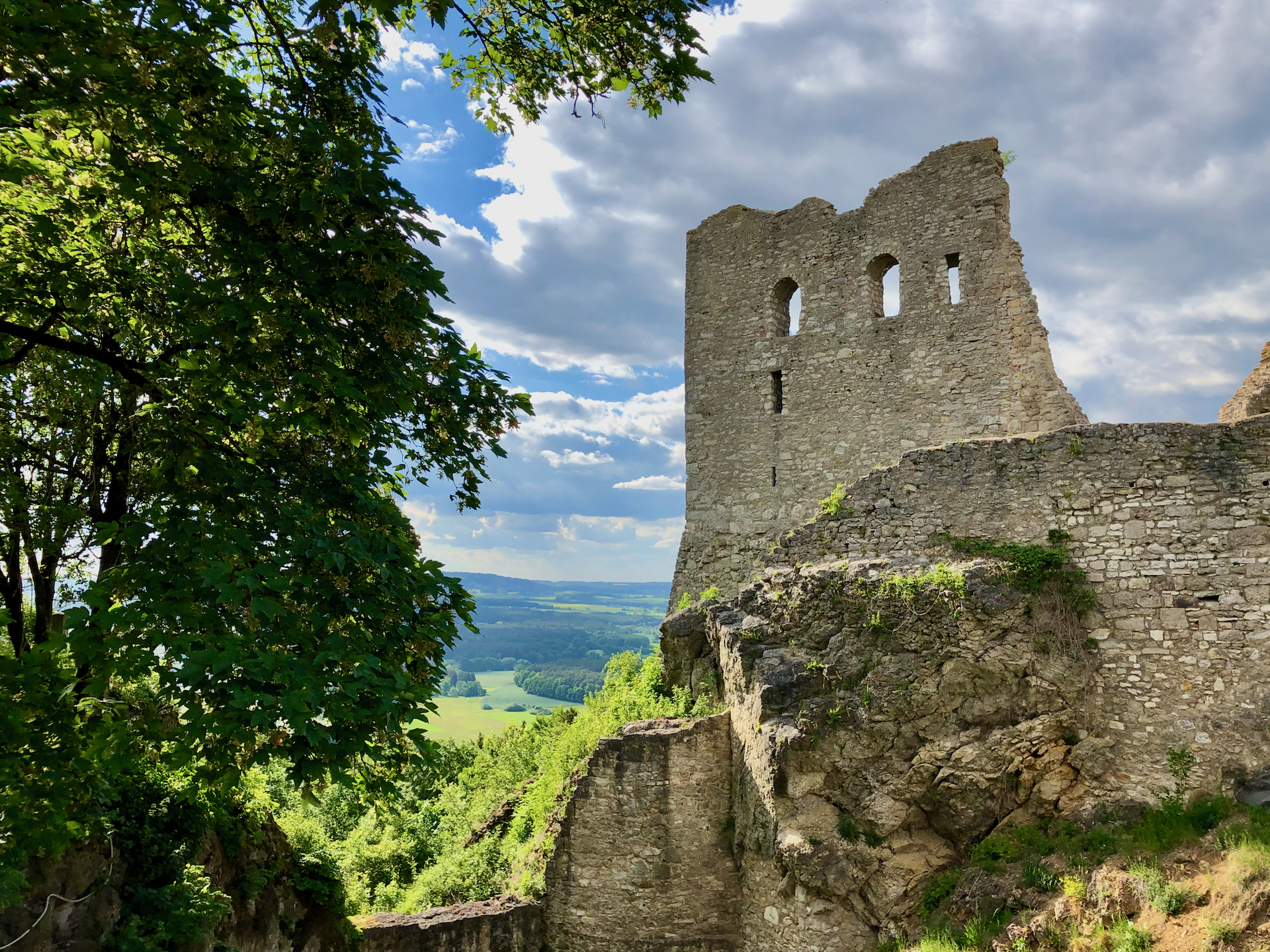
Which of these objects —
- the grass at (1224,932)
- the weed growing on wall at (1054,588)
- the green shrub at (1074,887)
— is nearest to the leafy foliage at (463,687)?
the weed growing on wall at (1054,588)

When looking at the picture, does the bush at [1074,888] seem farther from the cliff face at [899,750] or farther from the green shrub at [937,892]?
the green shrub at [937,892]

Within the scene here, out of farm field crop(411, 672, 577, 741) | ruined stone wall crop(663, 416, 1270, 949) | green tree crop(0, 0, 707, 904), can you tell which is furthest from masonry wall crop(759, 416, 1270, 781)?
farm field crop(411, 672, 577, 741)

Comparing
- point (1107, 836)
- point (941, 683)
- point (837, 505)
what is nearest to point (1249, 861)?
point (1107, 836)

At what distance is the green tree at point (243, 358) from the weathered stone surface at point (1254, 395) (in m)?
11.3

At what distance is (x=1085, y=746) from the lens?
9.87 metres

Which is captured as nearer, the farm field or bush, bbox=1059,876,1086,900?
bush, bbox=1059,876,1086,900

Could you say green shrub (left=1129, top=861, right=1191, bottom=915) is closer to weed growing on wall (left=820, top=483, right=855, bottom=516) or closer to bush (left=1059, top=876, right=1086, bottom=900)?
bush (left=1059, top=876, right=1086, bottom=900)

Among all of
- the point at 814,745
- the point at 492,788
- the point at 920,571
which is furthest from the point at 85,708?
the point at 492,788

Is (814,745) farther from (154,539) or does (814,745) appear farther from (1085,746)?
Result: (154,539)

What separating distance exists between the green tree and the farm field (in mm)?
50375

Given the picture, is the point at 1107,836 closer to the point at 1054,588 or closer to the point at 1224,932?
the point at 1224,932

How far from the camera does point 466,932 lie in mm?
11719

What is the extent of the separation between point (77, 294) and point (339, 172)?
260 centimetres

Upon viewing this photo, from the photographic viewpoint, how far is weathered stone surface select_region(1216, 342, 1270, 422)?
1223cm
